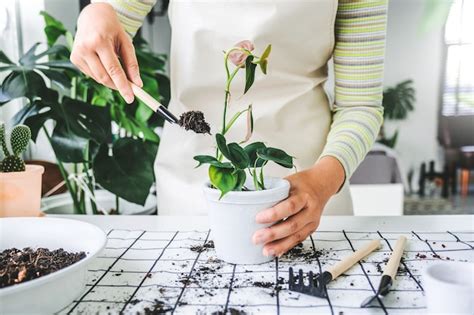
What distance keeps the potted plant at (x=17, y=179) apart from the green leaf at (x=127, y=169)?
1.00 ft

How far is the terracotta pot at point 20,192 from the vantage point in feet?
2.03

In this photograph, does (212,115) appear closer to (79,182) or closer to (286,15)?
(286,15)

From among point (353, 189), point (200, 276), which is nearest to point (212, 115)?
point (200, 276)

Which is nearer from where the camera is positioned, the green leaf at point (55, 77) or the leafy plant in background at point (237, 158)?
the leafy plant in background at point (237, 158)

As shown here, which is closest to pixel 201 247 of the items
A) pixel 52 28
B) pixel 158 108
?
pixel 158 108

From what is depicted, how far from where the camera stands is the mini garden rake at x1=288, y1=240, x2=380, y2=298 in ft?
1.47

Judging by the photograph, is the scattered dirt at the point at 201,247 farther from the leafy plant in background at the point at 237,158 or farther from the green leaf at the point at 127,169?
the green leaf at the point at 127,169

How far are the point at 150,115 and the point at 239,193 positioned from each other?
76 centimetres

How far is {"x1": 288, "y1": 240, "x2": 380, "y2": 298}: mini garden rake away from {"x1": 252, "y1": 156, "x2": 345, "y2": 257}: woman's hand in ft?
0.18

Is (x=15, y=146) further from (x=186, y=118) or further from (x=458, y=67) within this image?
(x=458, y=67)

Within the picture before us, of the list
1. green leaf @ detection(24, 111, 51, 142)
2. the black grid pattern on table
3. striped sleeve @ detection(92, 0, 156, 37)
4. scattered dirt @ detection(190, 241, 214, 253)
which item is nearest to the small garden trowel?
the black grid pattern on table

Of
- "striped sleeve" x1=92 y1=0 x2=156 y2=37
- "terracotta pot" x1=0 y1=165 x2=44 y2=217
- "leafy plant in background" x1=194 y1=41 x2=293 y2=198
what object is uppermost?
"striped sleeve" x1=92 y1=0 x2=156 y2=37

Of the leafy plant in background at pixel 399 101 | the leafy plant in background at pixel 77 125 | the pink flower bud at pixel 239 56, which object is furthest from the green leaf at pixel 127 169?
the leafy plant in background at pixel 399 101

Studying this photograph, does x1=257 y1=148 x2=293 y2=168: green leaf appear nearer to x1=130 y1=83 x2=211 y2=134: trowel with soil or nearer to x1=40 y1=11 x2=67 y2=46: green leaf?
x1=130 y1=83 x2=211 y2=134: trowel with soil
